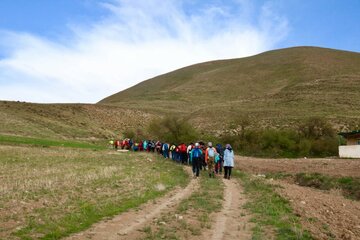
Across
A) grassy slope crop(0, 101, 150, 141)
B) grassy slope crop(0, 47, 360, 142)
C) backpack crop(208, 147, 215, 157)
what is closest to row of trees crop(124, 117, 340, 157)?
grassy slope crop(0, 47, 360, 142)

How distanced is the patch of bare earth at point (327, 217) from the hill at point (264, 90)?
55.0 m

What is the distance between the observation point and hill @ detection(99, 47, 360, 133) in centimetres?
7975

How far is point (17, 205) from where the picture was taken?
38.8ft

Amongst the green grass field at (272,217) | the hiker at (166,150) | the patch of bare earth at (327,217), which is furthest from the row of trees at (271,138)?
A: the patch of bare earth at (327,217)

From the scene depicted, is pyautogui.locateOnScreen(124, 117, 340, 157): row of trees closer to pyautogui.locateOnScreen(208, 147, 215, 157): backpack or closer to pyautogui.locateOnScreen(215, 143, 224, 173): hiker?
pyautogui.locateOnScreen(215, 143, 224, 173): hiker

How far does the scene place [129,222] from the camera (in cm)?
1046

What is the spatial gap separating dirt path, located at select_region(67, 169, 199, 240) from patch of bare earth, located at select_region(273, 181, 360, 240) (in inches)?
150

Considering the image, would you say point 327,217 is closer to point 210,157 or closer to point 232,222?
point 232,222

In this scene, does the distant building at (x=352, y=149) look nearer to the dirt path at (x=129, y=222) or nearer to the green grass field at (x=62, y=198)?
the green grass field at (x=62, y=198)

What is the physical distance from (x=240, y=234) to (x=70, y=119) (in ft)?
245

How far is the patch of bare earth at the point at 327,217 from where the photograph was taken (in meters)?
9.79

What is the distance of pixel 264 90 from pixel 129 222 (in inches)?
4839

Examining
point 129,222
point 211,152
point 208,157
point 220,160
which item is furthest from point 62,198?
point 220,160

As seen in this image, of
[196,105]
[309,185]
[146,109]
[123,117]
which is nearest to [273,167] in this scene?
[309,185]
